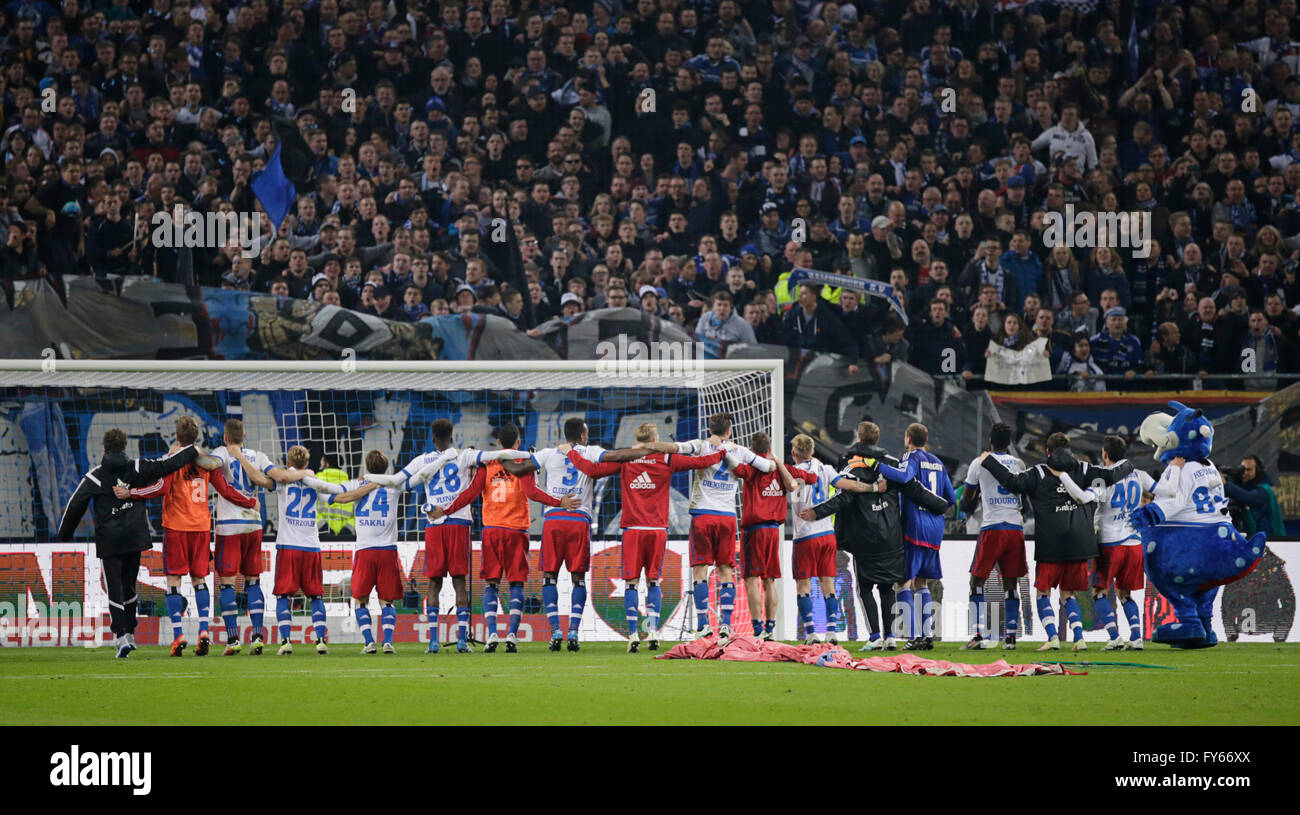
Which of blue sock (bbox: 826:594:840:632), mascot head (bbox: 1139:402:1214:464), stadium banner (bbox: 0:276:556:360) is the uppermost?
stadium banner (bbox: 0:276:556:360)

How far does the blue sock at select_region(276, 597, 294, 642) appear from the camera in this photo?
1085 centimetres

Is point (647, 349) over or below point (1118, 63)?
below

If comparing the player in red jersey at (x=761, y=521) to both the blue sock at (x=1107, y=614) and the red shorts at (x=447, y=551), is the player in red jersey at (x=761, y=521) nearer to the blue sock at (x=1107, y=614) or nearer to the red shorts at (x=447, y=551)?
the red shorts at (x=447, y=551)

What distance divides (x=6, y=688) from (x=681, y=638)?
219 inches

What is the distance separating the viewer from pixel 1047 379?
48.3 ft

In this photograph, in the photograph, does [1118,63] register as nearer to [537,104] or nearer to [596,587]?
[537,104]

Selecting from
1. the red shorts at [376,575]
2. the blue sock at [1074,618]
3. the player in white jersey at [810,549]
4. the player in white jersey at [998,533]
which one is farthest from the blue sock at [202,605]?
the blue sock at [1074,618]

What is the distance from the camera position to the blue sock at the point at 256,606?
36.1 feet

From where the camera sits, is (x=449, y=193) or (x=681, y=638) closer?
(x=681, y=638)

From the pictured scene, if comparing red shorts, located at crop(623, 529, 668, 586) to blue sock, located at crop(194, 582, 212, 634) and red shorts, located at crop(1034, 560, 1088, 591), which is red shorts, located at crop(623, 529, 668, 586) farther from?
blue sock, located at crop(194, 582, 212, 634)

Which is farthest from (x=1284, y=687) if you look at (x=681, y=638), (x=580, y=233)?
(x=580, y=233)

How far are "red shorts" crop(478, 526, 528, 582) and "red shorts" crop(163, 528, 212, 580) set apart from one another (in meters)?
2.09

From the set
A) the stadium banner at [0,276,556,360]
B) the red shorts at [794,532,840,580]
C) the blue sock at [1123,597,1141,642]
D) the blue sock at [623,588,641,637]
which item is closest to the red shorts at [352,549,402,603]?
the blue sock at [623,588,641,637]

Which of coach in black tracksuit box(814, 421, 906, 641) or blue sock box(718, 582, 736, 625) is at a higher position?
coach in black tracksuit box(814, 421, 906, 641)
